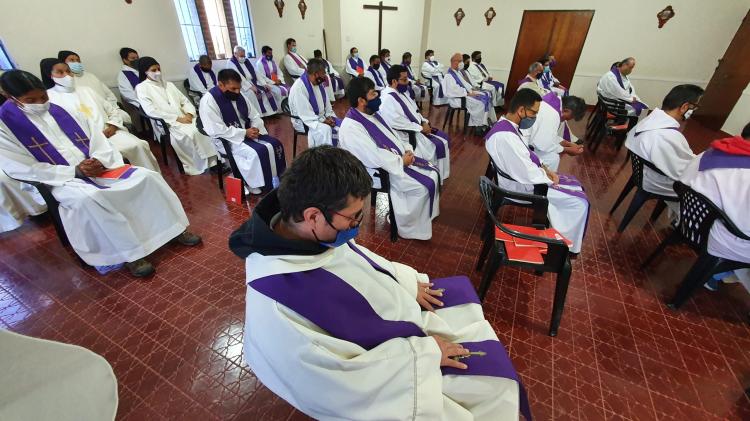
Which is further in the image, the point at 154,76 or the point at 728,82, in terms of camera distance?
the point at 728,82

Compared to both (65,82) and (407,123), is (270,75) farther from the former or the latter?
(407,123)

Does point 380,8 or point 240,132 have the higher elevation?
point 380,8

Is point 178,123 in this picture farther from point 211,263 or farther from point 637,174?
point 637,174

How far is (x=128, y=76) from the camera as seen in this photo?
483cm

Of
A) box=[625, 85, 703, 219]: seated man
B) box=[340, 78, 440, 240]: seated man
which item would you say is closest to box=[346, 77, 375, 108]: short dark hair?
box=[340, 78, 440, 240]: seated man

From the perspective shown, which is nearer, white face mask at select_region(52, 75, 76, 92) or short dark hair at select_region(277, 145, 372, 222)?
short dark hair at select_region(277, 145, 372, 222)

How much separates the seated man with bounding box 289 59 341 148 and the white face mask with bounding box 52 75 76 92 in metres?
2.40

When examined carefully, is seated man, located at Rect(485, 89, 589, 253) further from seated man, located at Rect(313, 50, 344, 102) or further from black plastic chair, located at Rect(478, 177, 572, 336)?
seated man, located at Rect(313, 50, 344, 102)

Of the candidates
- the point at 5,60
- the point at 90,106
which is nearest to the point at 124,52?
the point at 5,60

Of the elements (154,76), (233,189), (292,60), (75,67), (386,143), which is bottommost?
(233,189)

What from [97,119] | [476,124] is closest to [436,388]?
[97,119]

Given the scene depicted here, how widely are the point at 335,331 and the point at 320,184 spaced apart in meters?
0.48

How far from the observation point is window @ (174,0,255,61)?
6055mm

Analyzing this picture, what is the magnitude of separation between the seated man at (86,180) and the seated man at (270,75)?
4.87 metres
